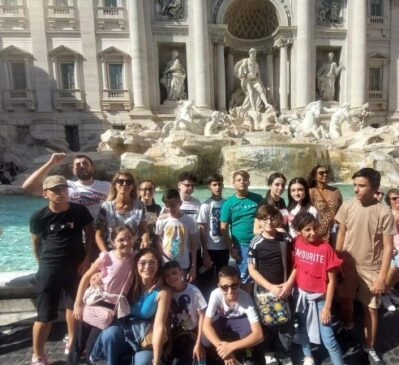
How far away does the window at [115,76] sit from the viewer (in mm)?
16956

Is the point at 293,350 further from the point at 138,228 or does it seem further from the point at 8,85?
the point at 8,85

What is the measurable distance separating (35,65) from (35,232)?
55.8 ft

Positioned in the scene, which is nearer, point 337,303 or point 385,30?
point 337,303

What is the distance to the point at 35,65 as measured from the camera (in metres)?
16.6

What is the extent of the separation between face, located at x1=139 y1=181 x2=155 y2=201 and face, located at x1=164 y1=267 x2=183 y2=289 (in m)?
0.86

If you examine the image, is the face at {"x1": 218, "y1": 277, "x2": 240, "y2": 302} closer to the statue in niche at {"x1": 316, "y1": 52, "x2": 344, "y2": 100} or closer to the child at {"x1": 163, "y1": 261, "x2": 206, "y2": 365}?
the child at {"x1": 163, "y1": 261, "x2": 206, "y2": 365}

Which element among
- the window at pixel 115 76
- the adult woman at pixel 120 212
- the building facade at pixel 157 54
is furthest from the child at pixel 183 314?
the window at pixel 115 76

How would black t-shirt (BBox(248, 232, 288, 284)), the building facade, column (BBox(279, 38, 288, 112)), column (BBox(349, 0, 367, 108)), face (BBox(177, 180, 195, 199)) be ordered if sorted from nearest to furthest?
black t-shirt (BBox(248, 232, 288, 284)), face (BBox(177, 180, 195, 199)), the building facade, column (BBox(349, 0, 367, 108)), column (BBox(279, 38, 288, 112))

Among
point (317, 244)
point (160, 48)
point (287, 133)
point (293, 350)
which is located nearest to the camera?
point (317, 244)

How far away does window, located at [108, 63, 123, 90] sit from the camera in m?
17.0

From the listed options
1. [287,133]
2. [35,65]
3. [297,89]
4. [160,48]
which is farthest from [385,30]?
[35,65]

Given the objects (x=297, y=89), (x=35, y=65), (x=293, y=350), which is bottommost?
(x=293, y=350)

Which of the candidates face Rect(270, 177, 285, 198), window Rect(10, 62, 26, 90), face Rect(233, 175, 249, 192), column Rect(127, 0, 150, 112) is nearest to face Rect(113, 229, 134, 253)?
face Rect(233, 175, 249, 192)

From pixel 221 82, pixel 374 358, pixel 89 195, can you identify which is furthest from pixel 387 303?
pixel 221 82
